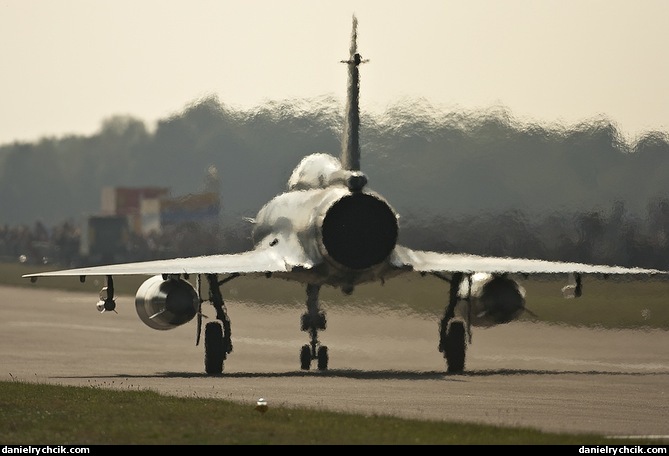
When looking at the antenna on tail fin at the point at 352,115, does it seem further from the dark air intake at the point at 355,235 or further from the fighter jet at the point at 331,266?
the dark air intake at the point at 355,235

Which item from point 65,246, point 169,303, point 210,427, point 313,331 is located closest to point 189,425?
point 210,427

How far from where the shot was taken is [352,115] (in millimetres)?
32750

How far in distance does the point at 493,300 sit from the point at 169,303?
19.5ft

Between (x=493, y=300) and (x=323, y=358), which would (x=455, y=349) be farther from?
(x=323, y=358)

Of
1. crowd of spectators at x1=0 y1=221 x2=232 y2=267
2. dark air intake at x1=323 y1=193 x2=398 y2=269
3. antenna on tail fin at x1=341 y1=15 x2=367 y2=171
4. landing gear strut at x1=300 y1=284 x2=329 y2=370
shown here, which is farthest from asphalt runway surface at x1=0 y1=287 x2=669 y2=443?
crowd of spectators at x1=0 y1=221 x2=232 y2=267

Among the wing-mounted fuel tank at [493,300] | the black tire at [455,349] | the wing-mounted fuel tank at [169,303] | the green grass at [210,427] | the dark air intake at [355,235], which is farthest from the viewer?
the black tire at [455,349]

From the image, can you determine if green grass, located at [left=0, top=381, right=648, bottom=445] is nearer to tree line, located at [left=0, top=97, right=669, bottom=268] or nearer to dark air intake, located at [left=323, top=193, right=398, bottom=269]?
dark air intake, located at [left=323, top=193, right=398, bottom=269]

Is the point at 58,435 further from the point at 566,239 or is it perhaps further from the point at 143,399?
the point at 566,239

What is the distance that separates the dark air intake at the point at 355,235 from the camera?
29969mm

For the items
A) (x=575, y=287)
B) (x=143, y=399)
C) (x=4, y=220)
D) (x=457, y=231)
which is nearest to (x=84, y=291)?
(x=4, y=220)

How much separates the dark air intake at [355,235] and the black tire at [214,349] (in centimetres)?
264

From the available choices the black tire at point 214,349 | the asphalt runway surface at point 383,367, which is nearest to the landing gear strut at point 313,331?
the asphalt runway surface at point 383,367
